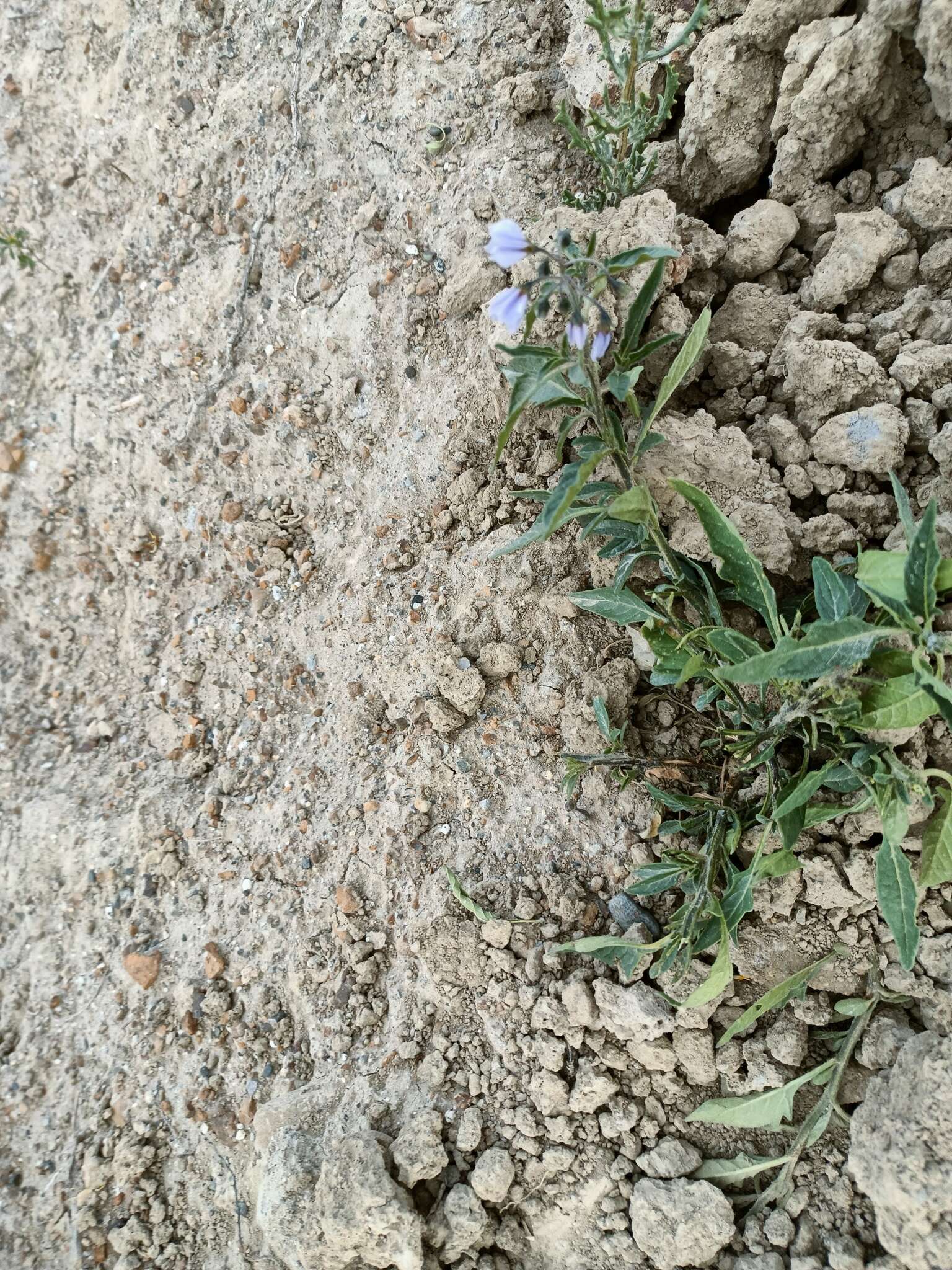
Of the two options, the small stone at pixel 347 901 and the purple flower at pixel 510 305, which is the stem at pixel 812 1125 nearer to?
the small stone at pixel 347 901

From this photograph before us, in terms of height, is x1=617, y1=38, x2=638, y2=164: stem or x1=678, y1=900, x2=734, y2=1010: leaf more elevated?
x1=617, y1=38, x2=638, y2=164: stem

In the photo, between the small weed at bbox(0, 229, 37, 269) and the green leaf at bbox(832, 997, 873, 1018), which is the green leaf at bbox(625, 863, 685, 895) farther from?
the small weed at bbox(0, 229, 37, 269)

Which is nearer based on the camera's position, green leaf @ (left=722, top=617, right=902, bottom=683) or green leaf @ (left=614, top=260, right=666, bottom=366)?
green leaf @ (left=722, top=617, right=902, bottom=683)

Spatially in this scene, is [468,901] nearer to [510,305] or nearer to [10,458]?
[510,305]

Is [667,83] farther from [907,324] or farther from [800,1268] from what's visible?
[800,1268]

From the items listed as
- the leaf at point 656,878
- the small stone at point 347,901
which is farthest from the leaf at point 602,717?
the small stone at point 347,901

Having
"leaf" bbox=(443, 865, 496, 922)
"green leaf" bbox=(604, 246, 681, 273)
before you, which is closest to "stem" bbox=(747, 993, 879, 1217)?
"leaf" bbox=(443, 865, 496, 922)

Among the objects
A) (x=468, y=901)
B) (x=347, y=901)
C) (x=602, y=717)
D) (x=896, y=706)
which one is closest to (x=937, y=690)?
(x=896, y=706)
